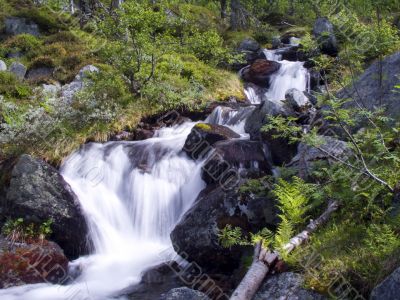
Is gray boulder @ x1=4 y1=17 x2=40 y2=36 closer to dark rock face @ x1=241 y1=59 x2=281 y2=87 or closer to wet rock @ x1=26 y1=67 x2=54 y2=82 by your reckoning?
wet rock @ x1=26 y1=67 x2=54 y2=82

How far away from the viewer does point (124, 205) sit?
9.69m

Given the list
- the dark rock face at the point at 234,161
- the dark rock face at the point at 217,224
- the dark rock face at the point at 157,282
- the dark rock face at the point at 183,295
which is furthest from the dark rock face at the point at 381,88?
the dark rock face at the point at 183,295

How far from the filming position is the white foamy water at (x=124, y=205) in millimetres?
7426

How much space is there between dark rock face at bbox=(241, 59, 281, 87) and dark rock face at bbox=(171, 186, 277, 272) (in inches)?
425

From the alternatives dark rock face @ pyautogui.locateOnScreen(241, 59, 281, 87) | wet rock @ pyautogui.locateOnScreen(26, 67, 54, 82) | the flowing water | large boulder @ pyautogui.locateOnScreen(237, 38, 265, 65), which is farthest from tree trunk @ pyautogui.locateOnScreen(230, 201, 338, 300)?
large boulder @ pyautogui.locateOnScreen(237, 38, 265, 65)

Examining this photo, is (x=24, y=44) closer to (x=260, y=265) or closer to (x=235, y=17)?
(x=235, y=17)

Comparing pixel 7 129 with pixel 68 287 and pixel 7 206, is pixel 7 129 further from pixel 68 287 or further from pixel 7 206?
pixel 68 287

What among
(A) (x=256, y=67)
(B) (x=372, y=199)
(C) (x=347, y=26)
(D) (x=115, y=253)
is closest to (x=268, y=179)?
(B) (x=372, y=199)

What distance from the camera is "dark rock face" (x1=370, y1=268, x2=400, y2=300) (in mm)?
3594

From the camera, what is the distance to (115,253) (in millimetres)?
8555

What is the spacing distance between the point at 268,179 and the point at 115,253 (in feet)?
11.9

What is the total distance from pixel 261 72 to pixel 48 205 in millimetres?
11701

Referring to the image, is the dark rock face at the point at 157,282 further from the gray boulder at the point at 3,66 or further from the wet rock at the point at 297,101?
the gray boulder at the point at 3,66

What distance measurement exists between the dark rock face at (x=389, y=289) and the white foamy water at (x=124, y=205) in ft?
15.5
